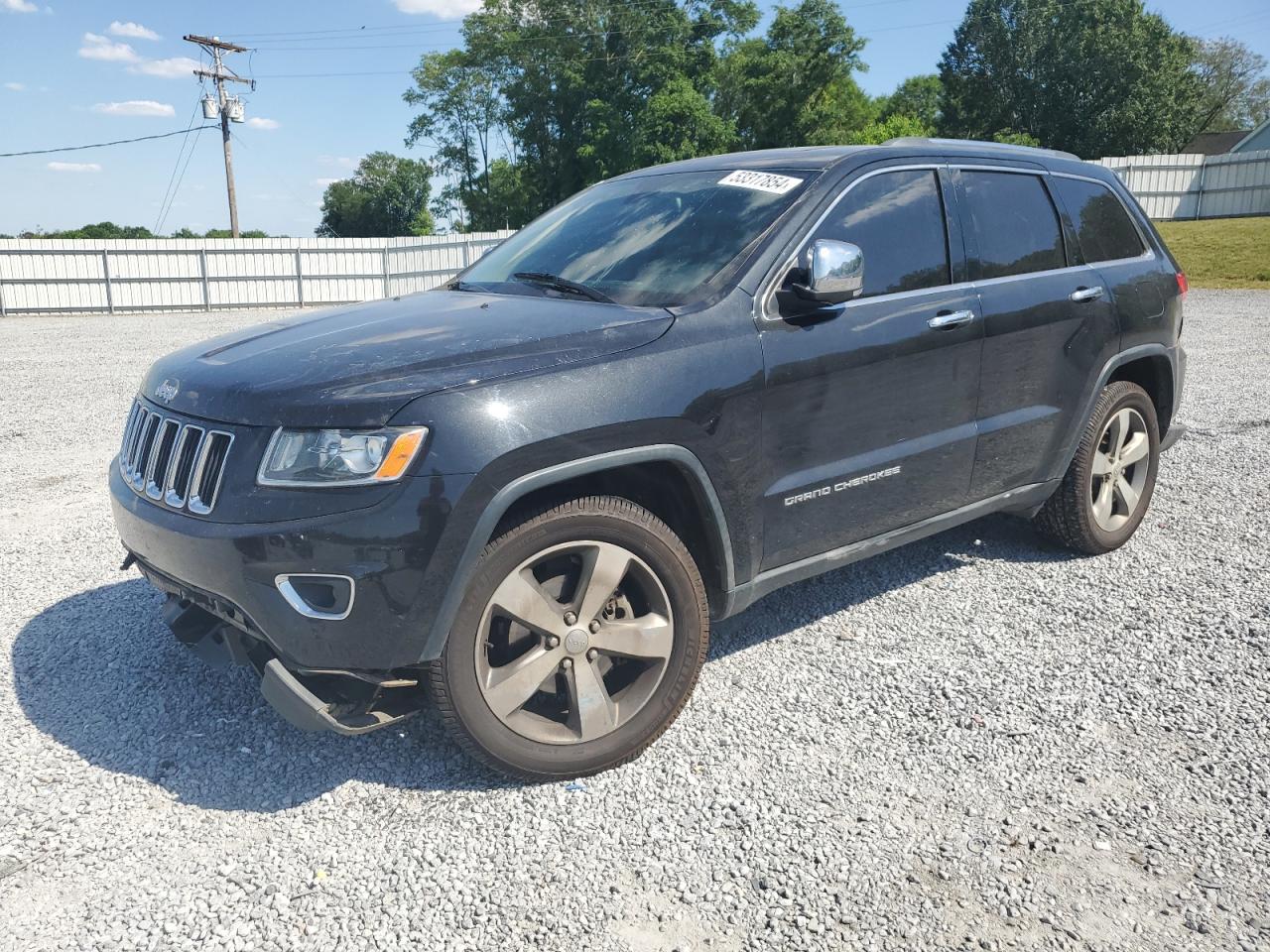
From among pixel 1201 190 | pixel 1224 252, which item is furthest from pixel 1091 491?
pixel 1201 190

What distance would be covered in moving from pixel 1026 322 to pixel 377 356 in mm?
2728

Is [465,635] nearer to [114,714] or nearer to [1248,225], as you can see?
[114,714]

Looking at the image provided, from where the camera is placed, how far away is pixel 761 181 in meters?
3.71

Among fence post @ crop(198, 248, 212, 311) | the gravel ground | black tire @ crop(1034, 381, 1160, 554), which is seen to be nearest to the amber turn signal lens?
the gravel ground

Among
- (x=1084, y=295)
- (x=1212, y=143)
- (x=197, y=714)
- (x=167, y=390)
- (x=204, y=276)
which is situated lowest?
(x=197, y=714)

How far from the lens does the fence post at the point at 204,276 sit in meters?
26.2

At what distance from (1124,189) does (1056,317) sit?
3.82 feet

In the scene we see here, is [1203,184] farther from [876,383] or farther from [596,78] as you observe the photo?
[876,383]

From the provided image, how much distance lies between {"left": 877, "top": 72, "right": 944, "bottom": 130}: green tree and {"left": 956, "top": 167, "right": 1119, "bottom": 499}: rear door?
240 feet

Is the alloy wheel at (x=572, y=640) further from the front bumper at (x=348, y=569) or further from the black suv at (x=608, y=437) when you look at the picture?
the front bumper at (x=348, y=569)

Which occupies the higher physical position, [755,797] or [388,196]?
[388,196]

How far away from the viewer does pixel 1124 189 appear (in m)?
4.91

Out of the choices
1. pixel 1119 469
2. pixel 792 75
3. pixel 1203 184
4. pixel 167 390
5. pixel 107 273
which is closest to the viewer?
pixel 167 390

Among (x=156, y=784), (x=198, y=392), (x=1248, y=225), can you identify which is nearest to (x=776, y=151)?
(x=198, y=392)
